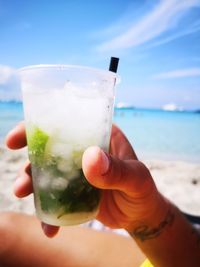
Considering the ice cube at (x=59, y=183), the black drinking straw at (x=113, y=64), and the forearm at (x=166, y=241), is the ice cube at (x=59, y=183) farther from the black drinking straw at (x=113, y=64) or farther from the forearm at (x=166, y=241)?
the forearm at (x=166, y=241)

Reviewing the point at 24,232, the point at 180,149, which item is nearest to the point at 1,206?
the point at 24,232

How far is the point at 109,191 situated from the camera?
190 cm

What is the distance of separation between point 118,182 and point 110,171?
0.41 feet

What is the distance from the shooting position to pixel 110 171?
125cm

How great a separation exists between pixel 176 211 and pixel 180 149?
13989mm

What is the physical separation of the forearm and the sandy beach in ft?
10.3

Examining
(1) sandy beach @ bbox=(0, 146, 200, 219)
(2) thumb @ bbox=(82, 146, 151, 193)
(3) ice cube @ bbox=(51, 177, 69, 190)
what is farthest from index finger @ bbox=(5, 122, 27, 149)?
(1) sandy beach @ bbox=(0, 146, 200, 219)

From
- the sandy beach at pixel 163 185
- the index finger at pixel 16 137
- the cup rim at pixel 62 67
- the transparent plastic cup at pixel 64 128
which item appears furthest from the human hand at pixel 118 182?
the sandy beach at pixel 163 185

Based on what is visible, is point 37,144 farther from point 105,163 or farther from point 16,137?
point 16,137

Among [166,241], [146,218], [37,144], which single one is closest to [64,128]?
[37,144]

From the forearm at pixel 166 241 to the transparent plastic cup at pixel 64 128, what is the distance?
57 centimetres

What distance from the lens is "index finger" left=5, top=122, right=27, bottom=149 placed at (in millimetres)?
1872

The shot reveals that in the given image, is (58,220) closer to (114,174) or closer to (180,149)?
(114,174)

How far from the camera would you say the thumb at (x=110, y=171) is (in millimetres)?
1197
